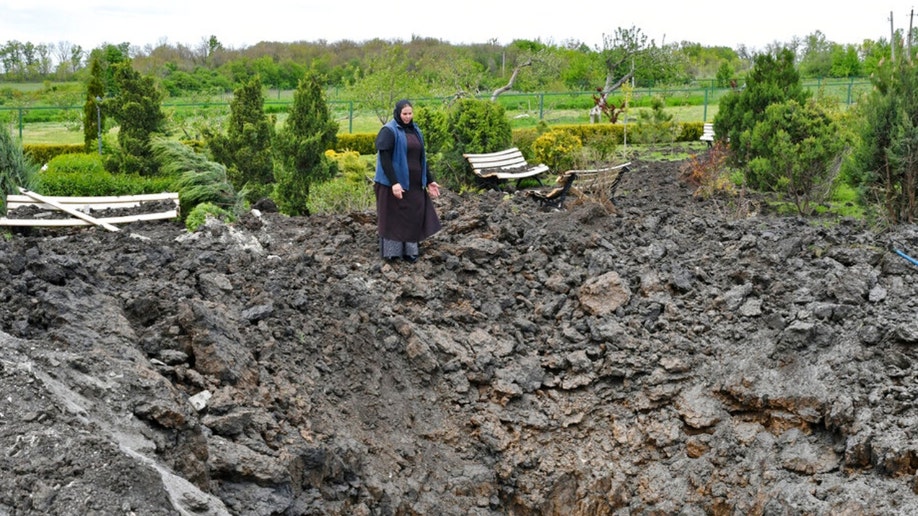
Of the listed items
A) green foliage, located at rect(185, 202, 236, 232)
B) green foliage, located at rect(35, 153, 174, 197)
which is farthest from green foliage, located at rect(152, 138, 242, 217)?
green foliage, located at rect(185, 202, 236, 232)

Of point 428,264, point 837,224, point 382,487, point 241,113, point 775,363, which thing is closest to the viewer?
point 382,487

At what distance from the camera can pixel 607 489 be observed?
5.80 meters

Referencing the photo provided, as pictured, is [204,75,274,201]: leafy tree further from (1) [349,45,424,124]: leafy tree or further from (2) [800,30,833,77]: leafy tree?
(2) [800,30,833,77]: leafy tree

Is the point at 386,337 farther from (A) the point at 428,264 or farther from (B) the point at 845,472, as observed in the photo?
(B) the point at 845,472

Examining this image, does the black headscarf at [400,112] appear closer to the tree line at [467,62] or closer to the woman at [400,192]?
the woman at [400,192]

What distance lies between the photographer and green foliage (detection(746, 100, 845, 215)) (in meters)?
10.2

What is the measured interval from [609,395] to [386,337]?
64.6 inches

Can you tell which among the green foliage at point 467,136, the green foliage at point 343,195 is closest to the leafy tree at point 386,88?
the green foliage at point 467,136

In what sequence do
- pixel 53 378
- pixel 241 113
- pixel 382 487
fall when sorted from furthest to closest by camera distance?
pixel 241 113 < pixel 382 487 < pixel 53 378

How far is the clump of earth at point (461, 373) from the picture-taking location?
168 inches

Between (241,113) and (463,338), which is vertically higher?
(241,113)

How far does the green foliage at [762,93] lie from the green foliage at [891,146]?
3.71 m

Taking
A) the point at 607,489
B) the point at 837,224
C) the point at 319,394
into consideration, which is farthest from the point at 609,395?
the point at 837,224

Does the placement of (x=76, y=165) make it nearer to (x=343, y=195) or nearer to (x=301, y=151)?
(x=301, y=151)
